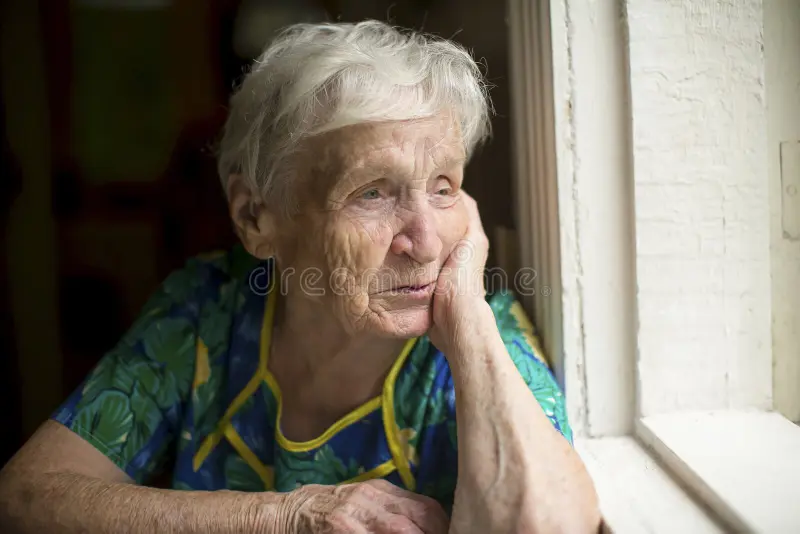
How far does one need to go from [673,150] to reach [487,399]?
1.57 ft

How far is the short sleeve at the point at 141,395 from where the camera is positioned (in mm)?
1202

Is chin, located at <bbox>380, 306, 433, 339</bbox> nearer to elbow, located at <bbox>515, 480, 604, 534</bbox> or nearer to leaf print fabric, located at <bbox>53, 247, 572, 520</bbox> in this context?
leaf print fabric, located at <bbox>53, 247, 572, 520</bbox>

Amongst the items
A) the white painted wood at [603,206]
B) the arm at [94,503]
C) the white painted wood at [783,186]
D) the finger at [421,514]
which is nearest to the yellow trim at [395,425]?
the finger at [421,514]

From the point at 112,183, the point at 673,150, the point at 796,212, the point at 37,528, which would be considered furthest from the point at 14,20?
the point at 796,212

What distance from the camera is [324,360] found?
123cm

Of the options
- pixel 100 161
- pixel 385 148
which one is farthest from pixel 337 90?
pixel 100 161

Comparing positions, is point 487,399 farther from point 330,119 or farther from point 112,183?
point 112,183

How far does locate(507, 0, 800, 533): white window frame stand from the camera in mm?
1013

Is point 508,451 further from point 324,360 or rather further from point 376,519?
point 324,360

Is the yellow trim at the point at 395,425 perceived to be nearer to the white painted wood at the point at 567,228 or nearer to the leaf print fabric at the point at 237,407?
the leaf print fabric at the point at 237,407

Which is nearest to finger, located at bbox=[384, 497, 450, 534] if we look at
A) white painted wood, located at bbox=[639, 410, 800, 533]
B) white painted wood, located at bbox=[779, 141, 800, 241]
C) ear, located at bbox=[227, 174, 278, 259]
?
white painted wood, located at bbox=[639, 410, 800, 533]

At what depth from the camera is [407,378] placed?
118cm

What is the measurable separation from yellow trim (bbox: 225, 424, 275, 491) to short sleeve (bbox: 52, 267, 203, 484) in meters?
0.13

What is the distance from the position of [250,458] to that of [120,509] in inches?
10.1
